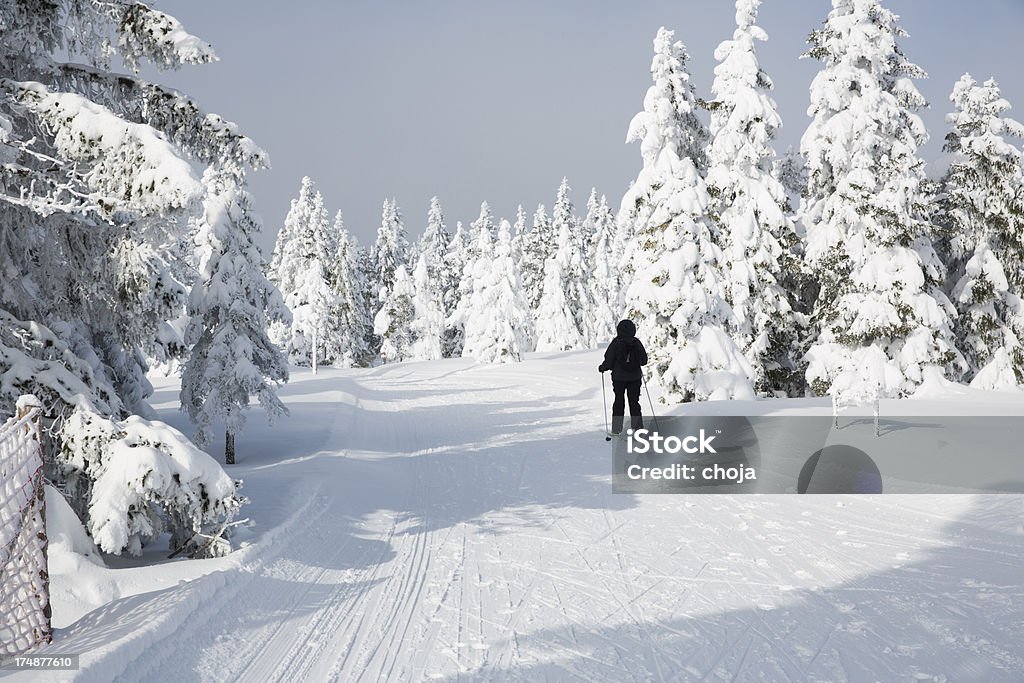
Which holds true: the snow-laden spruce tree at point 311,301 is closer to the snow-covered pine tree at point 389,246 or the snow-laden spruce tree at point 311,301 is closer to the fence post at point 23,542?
the snow-covered pine tree at point 389,246

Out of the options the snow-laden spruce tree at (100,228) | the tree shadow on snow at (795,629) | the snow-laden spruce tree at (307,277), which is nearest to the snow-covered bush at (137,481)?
the snow-laden spruce tree at (100,228)

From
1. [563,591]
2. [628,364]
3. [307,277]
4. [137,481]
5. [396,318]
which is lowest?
[563,591]

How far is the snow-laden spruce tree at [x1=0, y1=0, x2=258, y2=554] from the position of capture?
6.02 metres

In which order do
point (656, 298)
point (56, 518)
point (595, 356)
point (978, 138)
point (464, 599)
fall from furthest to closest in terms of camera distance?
point (595, 356) → point (978, 138) → point (656, 298) → point (464, 599) → point (56, 518)

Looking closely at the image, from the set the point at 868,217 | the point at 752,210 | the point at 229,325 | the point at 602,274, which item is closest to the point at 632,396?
the point at 229,325

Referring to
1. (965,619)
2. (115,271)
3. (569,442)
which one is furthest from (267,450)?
(965,619)

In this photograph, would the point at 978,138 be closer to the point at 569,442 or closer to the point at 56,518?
the point at 569,442

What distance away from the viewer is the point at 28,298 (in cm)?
717

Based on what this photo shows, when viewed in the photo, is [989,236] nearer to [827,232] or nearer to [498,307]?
[827,232]

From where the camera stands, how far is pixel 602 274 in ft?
238

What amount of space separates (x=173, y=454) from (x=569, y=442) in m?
9.96

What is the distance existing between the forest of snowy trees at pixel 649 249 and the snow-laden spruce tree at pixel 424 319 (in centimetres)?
4219

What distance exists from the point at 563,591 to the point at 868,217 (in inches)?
720

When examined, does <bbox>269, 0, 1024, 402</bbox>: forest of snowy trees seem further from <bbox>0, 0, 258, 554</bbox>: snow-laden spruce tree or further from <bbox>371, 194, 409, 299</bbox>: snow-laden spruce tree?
<bbox>371, 194, 409, 299</bbox>: snow-laden spruce tree
